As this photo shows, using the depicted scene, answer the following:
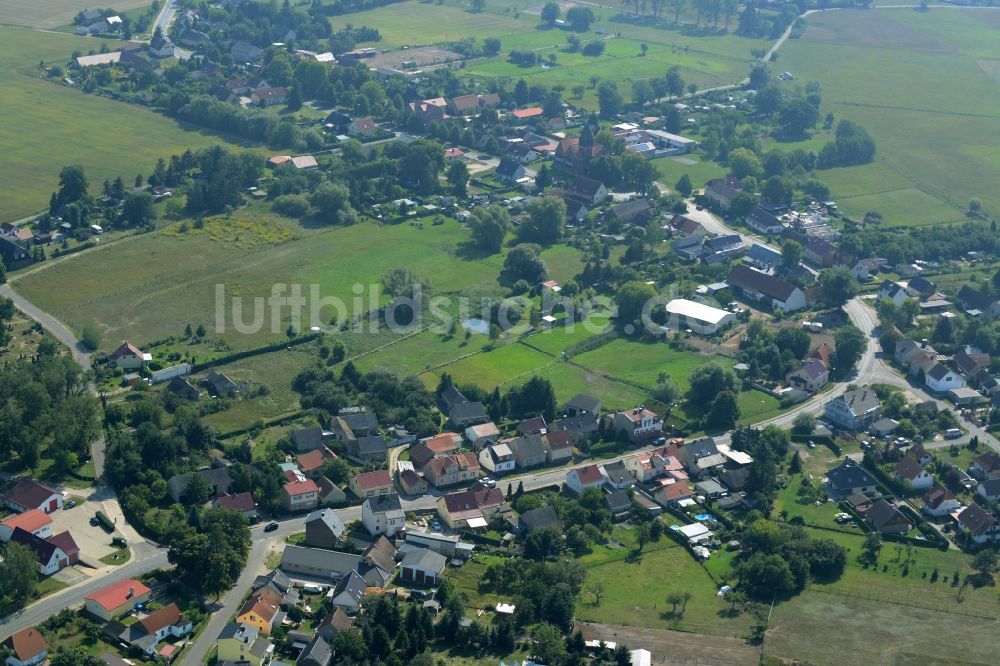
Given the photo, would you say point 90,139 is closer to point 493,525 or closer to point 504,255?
point 504,255

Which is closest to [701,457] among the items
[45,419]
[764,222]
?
[45,419]

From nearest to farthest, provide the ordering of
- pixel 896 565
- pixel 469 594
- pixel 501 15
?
pixel 469 594
pixel 896 565
pixel 501 15

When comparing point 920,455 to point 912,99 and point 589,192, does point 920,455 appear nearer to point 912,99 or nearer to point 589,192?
point 589,192

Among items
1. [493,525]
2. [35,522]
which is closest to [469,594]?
[493,525]

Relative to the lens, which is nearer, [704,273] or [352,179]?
[704,273]

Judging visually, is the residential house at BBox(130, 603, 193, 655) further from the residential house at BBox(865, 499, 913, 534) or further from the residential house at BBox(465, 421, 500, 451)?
the residential house at BBox(865, 499, 913, 534)

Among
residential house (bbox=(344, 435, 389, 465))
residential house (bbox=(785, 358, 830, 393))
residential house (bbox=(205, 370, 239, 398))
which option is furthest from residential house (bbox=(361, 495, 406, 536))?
residential house (bbox=(785, 358, 830, 393))
